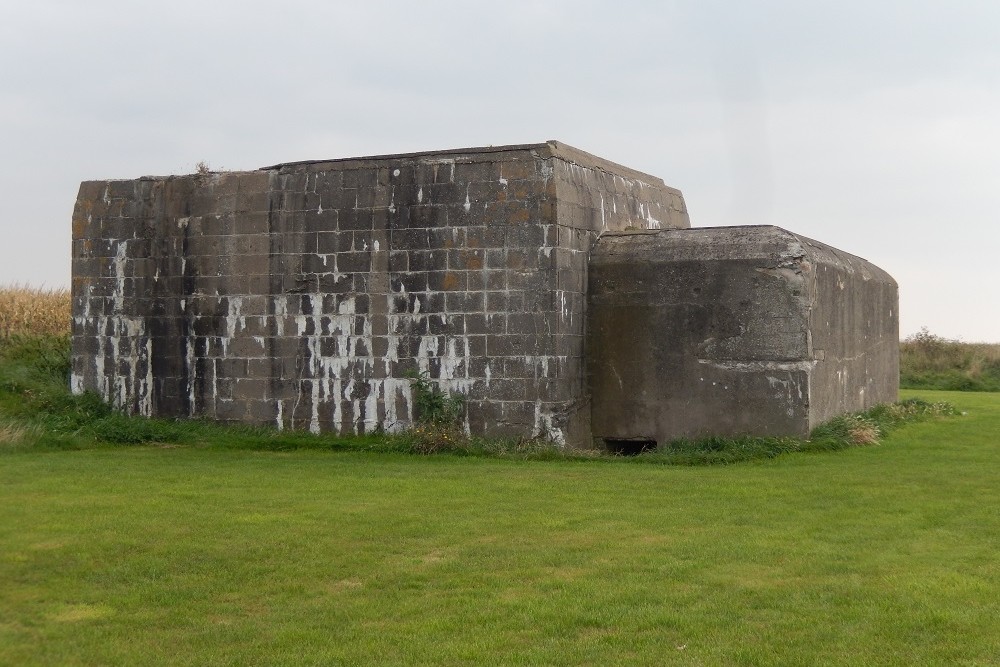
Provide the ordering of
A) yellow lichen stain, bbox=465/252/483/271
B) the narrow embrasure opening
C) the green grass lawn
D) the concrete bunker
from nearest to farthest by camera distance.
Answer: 1. the green grass lawn
2. the concrete bunker
3. yellow lichen stain, bbox=465/252/483/271
4. the narrow embrasure opening

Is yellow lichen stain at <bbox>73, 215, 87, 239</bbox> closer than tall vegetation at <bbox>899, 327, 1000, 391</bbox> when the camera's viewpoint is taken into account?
Yes

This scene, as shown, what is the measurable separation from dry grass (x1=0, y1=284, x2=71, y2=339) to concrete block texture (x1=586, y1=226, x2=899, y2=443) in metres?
9.86

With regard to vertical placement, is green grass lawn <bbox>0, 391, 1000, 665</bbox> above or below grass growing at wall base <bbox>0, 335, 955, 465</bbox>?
below

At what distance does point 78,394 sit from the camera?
1625 cm

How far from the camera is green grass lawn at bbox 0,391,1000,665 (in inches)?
241

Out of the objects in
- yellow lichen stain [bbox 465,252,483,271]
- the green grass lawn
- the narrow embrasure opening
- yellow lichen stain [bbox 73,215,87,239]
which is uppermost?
yellow lichen stain [bbox 73,215,87,239]

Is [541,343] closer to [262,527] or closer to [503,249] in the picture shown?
[503,249]

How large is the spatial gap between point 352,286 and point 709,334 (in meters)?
4.16

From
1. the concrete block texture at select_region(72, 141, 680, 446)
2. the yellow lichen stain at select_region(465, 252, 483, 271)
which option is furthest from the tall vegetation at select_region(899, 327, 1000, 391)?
the yellow lichen stain at select_region(465, 252, 483, 271)

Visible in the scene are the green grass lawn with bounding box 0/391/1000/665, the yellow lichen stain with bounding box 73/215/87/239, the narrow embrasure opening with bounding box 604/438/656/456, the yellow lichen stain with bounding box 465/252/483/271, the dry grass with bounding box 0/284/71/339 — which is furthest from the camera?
the dry grass with bounding box 0/284/71/339

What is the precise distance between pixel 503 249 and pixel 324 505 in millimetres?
4764

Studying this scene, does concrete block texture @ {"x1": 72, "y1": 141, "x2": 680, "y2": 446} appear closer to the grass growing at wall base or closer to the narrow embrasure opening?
the grass growing at wall base

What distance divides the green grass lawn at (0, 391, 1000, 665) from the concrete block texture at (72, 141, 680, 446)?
2.04 meters

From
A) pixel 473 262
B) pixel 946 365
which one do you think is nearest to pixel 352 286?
pixel 473 262
